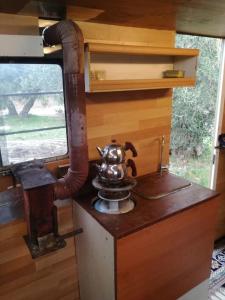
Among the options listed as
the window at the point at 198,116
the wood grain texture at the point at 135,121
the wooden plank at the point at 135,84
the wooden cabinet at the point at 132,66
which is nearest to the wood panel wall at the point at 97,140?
the wood grain texture at the point at 135,121

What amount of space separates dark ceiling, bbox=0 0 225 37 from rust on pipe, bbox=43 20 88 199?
0.09 meters

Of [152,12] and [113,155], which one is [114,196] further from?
[152,12]

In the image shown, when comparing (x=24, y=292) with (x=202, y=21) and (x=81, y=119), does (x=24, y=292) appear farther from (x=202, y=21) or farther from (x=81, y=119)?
(x=202, y=21)

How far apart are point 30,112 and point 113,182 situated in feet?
1.95

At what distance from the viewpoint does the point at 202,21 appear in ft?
4.94

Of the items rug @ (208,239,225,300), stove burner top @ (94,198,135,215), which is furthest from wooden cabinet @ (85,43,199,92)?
rug @ (208,239,225,300)

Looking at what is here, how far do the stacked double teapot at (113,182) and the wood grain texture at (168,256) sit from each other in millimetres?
210

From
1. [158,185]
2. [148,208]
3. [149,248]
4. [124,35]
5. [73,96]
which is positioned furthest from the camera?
[158,185]

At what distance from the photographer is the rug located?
6.61ft

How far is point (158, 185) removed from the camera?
1652 millimetres

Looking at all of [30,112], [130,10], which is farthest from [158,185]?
[130,10]

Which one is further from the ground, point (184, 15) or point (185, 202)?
point (184, 15)

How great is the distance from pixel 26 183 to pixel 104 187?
396 mm

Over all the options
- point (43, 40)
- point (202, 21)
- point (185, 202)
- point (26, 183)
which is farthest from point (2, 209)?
point (202, 21)
